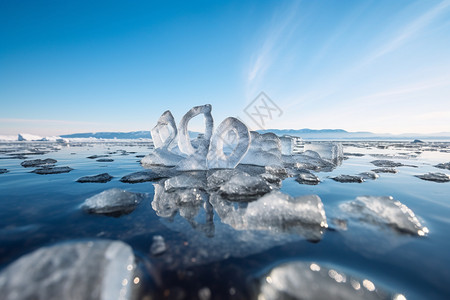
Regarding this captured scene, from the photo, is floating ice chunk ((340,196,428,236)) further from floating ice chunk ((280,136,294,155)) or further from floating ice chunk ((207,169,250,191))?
floating ice chunk ((280,136,294,155))

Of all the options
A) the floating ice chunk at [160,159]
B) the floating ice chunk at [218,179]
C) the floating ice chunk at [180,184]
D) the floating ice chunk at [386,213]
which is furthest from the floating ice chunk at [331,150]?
the floating ice chunk at [180,184]

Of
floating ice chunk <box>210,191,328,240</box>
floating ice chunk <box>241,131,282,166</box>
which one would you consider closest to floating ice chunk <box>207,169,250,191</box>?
floating ice chunk <box>210,191,328,240</box>

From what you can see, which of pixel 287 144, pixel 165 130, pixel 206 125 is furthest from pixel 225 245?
pixel 287 144

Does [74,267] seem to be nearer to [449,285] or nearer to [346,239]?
[346,239]

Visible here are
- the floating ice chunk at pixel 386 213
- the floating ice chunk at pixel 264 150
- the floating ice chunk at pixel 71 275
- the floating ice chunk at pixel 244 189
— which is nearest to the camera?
the floating ice chunk at pixel 71 275

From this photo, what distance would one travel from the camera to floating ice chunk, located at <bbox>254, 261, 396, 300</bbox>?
100 centimetres

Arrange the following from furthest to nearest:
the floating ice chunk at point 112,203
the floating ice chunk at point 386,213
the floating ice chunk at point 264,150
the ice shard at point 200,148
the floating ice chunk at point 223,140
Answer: the floating ice chunk at point 264,150 → the ice shard at point 200,148 → the floating ice chunk at point 223,140 → the floating ice chunk at point 112,203 → the floating ice chunk at point 386,213

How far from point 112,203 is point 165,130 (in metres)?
5.58

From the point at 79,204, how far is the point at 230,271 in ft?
7.77

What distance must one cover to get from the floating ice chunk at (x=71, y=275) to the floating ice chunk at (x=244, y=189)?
1.75m

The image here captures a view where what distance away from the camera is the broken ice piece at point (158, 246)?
137cm

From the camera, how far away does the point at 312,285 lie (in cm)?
105

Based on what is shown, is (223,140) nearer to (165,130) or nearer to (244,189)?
(244,189)

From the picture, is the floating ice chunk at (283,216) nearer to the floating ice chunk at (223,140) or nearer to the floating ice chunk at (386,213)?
the floating ice chunk at (386,213)
